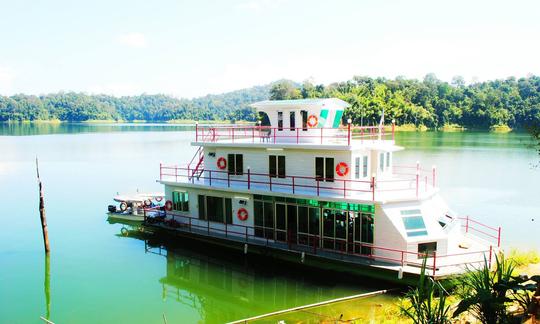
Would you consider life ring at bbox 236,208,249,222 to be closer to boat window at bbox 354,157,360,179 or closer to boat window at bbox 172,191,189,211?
boat window at bbox 172,191,189,211

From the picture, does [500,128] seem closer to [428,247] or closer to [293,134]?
[293,134]

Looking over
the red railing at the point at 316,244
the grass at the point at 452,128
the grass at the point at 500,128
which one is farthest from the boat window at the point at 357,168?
the grass at the point at 500,128

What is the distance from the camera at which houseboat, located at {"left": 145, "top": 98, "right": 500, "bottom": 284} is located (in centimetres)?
1644

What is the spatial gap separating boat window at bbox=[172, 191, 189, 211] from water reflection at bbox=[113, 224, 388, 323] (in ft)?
6.98

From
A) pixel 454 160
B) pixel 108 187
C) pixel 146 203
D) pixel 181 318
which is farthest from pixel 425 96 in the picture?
pixel 181 318

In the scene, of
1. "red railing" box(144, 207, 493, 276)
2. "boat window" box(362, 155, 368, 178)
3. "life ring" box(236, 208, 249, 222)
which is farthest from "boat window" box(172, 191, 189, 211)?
"boat window" box(362, 155, 368, 178)

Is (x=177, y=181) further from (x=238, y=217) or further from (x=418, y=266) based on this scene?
(x=418, y=266)

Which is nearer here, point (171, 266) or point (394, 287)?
point (394, 287)

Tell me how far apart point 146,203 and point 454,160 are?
38.0 meters

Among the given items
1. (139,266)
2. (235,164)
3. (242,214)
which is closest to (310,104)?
(235,164)

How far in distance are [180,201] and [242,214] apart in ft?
12.7

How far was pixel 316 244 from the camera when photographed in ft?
60.3

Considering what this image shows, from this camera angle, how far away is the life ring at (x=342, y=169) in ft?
58.4

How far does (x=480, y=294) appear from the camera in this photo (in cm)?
858
